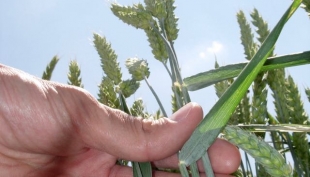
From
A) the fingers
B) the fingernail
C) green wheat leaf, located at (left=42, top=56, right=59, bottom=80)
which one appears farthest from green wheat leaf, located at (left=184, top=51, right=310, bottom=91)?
Result: green wheat leaf, located at (left=42, top=56, right=59, bottom=80)

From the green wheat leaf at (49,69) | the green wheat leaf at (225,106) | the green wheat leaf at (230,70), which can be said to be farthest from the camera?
the green wheat leaf at (49,69)

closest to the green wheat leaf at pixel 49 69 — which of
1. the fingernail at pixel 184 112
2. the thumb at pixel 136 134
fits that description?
the thumb at pixel 136 134

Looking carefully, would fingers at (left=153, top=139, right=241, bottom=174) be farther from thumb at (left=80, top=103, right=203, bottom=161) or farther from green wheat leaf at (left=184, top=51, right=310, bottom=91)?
green wheat leaf at (left=184, top=51, right=310, bottom=91)

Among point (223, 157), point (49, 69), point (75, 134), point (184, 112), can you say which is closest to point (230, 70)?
point (184, 112)

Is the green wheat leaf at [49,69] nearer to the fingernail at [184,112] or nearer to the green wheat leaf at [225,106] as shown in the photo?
the fingernail at [184,112]

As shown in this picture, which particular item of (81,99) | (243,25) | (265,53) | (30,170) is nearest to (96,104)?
(81,99)

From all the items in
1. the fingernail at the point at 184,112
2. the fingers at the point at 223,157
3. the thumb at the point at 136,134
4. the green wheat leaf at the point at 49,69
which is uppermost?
the green wheat leaf at the point at 49,69

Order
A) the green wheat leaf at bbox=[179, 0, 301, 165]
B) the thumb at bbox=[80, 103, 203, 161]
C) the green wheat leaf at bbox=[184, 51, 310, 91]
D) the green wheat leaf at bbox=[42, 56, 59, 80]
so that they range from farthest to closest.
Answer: the green wheat leaf at bbox=[42, 56, 59, 80] < the thumb at bbox=[80, 103, 203, 161] < the green wheat leaf at bbox=[184, 51, 310, 91] < the green wheat leaf at bbox=[179, 0, 301, 165]
